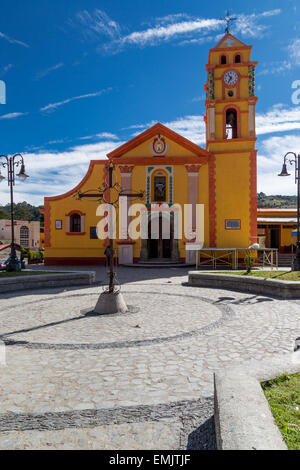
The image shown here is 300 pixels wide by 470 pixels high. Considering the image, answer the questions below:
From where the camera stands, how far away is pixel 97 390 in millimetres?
3713

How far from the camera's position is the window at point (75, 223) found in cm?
2075

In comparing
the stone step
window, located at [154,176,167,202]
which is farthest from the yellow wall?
window, located at [154,176,167,202]

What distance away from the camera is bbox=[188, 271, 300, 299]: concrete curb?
9183 millimetres

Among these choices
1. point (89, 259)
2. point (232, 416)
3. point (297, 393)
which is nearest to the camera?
point (232, 416)

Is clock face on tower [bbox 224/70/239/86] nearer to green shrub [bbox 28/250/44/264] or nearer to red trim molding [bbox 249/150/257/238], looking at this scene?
red trim molding [bbox 249/150/257/238]

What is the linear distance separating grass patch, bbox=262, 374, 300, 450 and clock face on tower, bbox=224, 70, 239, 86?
796 inches

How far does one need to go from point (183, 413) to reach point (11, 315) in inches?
222

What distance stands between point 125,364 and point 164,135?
1779 centimetres

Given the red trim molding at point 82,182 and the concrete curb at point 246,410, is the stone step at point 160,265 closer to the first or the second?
the red trim molding at point 82,182

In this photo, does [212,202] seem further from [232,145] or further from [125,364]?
[125,364]

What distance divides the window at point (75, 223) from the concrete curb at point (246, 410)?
1833 centimetres

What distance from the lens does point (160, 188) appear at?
66.9 feet

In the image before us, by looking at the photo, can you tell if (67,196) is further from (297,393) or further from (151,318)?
(297,393)
